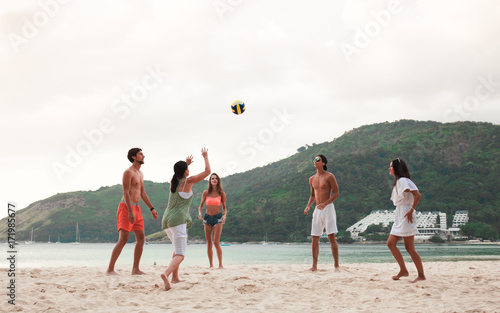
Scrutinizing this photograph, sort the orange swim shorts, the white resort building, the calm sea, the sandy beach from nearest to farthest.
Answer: the sandy beach → the orange swim shorts → the calm sea → the white resort building

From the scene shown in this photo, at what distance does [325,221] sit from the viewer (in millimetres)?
9312

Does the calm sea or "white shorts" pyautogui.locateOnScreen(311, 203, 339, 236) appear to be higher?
"white shorts" pyautogui.locateOnScreen(311, 203, 339, 236)

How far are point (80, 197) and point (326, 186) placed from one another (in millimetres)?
187763

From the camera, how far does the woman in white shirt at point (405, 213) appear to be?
7523 millimetres

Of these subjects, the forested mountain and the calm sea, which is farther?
the forested mountain

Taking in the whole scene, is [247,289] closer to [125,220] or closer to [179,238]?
[179,238]

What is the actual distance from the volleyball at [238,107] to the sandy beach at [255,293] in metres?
5.48

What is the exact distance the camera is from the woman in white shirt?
7.52 meters

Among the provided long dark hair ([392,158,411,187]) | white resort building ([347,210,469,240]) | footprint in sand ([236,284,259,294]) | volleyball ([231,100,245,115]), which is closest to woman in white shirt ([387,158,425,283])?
long dark hair ([392,158,411,187])

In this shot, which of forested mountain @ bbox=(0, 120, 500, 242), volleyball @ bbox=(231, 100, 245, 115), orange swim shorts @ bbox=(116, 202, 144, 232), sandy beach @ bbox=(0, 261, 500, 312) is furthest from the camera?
forested mountain @ bbox=(0, 120, 500, 242)

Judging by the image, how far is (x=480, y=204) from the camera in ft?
367

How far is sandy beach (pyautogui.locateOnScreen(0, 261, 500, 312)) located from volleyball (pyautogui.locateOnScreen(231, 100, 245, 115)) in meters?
5.48

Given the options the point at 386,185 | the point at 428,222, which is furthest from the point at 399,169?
the point at 386,185

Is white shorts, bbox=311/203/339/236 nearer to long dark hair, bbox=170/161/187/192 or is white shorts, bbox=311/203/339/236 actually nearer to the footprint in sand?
the footprint in sand
